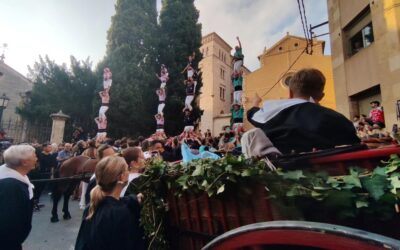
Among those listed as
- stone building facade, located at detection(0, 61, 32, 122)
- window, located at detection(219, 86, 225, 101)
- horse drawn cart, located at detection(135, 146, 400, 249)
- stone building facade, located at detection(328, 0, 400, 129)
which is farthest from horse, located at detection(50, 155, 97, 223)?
window, located at detection(219, 86, 225, 101)

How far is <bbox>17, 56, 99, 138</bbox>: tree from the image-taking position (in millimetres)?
22547

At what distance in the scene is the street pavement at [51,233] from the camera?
16.2 ft

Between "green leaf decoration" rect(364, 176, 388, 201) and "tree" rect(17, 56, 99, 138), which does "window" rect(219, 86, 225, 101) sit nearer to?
"tree" rect(17, 56, 99, 138)

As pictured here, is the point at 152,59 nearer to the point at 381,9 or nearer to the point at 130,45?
the point at 130,45

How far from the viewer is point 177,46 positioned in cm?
2452

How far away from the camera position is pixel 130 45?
23094 mm

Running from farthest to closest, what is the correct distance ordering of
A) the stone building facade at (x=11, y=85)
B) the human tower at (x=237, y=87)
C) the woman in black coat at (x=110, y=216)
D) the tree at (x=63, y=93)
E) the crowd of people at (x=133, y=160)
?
the stone building facade at (x=11, y=85) → the tree at (x=63, y=93) → the human tower at (x=237, y=87) → the woman in black coat at (x=110, y=216) → the crowd of people at (x=133, y=160)

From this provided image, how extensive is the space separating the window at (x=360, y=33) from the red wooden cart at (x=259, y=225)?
11258mm

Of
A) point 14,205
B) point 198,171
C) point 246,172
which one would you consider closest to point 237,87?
point 14,205

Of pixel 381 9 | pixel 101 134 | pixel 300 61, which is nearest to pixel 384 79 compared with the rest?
pixel 381 9

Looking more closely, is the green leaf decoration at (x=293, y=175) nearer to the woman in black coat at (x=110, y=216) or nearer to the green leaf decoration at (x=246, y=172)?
the green leaf decoration at (x=246, y=172)

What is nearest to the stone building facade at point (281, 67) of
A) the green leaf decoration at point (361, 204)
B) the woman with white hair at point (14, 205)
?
the woman with white hair at point (14, 205)

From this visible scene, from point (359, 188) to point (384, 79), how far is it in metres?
10.0

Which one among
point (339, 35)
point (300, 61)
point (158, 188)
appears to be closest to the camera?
point (158, 188)
